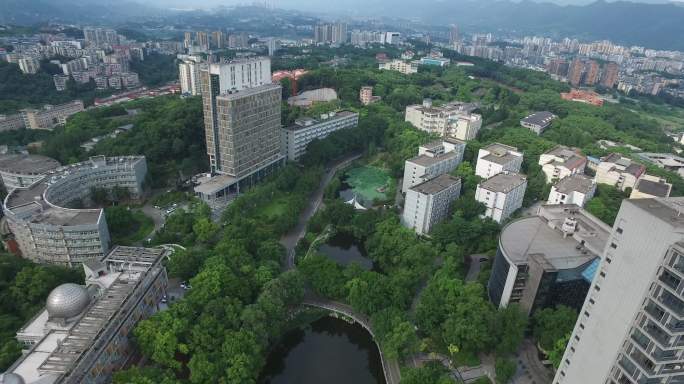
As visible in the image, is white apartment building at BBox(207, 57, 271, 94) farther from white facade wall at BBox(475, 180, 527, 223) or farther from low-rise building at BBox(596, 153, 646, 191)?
low-rise building at BBox(596, 153, 646, 191)

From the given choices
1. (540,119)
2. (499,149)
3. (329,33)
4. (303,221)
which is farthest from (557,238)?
(329,33)

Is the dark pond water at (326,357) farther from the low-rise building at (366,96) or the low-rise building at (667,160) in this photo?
the low-rise building at (366,96)

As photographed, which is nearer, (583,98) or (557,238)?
(557,238)

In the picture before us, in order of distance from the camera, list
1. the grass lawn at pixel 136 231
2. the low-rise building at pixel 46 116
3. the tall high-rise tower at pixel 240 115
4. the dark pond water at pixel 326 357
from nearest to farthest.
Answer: the dark pond water at pixel 326 357, the grass lawn at pixel 136 231, the tall high-rise tower at pixel 240 115, the low-rise building at pixel 46 116

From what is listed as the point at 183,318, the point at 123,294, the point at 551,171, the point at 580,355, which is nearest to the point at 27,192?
the point at 123,294

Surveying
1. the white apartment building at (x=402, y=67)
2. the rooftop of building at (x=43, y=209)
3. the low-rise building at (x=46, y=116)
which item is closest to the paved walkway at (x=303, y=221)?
the rooftop of building at (x=43, y=209)

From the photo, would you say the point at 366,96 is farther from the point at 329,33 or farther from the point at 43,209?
the point at 329,33
